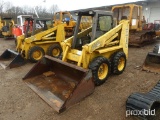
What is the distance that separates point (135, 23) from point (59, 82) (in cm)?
658

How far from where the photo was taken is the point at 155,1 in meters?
14.5

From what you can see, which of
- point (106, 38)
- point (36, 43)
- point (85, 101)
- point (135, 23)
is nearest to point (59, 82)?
point (85, 101)

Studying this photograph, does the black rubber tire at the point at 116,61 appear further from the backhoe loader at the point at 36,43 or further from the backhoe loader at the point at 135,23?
the backhoe loader at the point at 135,23

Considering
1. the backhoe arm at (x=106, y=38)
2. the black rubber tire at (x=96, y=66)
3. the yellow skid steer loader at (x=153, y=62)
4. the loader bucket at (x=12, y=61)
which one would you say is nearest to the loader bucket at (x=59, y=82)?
the black rubber tire at (x=96, y=66)

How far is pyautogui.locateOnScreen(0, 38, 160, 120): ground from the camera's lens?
10.7 ft

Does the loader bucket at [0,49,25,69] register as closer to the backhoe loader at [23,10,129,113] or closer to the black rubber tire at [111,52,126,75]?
the backhoe loader at [23,10,129,113]

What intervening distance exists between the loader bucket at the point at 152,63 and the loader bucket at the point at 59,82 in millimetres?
2425

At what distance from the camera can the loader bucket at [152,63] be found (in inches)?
208

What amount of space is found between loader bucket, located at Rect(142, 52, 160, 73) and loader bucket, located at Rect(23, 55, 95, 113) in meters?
2.42

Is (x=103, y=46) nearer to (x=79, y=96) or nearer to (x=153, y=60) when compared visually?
(x=79, y=96)

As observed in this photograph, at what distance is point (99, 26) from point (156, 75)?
86.8 inches

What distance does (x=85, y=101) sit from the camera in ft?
12.2

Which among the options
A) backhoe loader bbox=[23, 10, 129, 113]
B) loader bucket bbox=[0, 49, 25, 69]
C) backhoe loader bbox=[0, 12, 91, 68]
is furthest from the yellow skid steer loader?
loader bucket bbox=[0, 49, 25, 69]

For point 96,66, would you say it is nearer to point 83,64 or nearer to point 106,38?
point 83,64
